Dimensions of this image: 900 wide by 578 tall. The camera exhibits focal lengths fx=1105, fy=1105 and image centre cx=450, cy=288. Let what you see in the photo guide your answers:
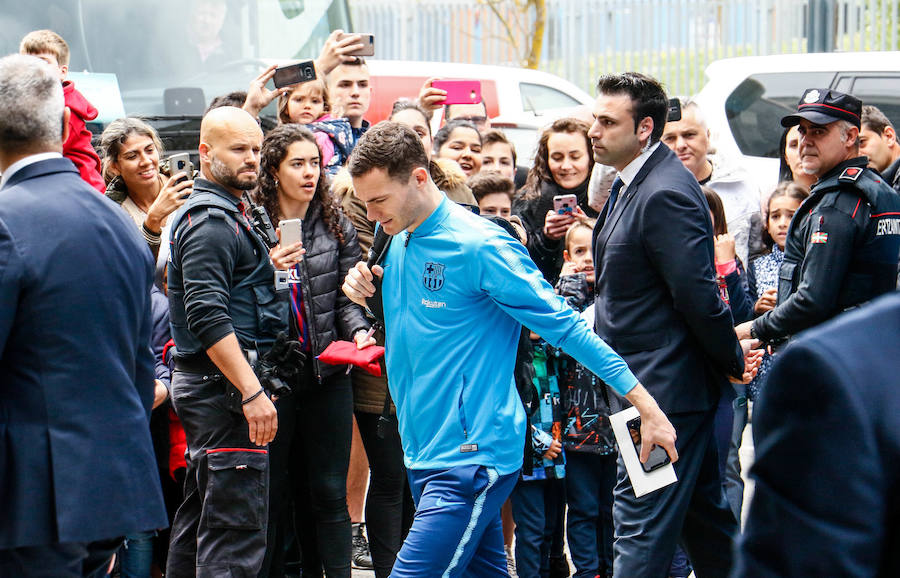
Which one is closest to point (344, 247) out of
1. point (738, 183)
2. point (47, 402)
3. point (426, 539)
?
point (426, 539)

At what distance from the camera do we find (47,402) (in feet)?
9.77

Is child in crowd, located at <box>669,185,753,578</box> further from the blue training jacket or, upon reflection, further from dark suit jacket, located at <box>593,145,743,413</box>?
the blue training jacket

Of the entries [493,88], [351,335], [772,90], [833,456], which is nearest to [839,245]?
[351,335]

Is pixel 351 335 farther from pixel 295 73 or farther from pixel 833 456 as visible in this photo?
pixel 833 456

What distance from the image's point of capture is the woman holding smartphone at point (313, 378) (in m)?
4.86

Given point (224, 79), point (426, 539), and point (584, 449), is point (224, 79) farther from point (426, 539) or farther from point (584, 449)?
point (426, 539)

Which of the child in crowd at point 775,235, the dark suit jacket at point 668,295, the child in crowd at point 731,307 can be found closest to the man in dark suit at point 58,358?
the dark suit jacket at point 668,295

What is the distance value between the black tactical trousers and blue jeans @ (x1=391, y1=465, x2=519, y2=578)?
91 cm

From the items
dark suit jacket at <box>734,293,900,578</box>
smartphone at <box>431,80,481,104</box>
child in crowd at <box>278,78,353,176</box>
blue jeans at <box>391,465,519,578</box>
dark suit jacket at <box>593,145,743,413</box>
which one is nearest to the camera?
dark suit jacket at <box>734,293,900,578</box>

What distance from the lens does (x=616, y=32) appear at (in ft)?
72.1

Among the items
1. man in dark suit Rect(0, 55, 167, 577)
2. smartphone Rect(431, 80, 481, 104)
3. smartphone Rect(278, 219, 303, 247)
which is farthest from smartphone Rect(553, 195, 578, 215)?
man in dark suit Rect(0, 55, 167, 577)

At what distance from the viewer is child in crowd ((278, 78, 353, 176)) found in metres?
6.21

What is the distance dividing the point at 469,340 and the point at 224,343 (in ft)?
3.44

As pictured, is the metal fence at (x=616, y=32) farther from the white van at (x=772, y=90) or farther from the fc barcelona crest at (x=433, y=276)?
the fc barcelona crest at (x=433, y=276)
